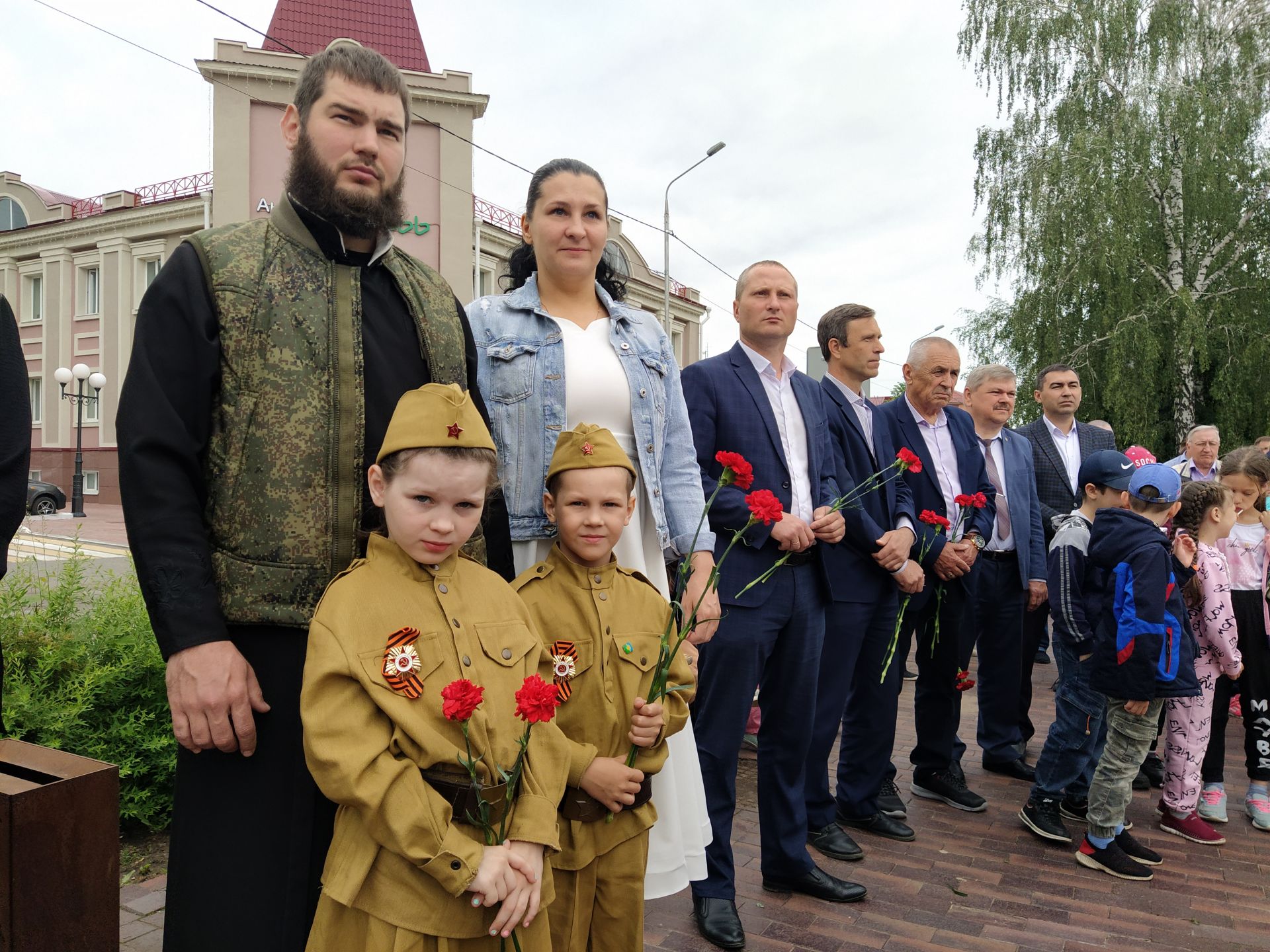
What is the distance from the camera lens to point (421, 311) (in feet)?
7.27

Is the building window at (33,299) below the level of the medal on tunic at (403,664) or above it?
above

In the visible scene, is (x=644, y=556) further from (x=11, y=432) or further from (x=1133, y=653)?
(x=1133, y=653)

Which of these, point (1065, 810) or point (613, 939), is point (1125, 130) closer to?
point (1065, 810)

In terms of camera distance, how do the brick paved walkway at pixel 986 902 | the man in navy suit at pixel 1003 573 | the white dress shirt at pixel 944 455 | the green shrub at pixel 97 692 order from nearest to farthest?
the brick paved walkway at pixel 986 902 → the green shrub at pixel 97 692 → the white dress shirt at pixel 944 455 → the man in navy suit at pixel 1003 573

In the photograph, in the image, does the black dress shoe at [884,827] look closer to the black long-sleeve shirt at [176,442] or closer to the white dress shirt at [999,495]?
the white dress shirt at [999,495]

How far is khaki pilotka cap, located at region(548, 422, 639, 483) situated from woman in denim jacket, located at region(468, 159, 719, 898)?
0.21m

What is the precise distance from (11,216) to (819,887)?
38517 millimetres

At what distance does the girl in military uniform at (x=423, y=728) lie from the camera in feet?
5.63

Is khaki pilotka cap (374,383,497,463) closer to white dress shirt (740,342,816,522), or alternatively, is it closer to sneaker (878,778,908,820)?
white dress shirt (740,342,816,522)

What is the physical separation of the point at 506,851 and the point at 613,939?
0.65m

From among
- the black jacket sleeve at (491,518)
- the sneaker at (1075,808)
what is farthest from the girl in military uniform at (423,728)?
the sneaker at (1075,808)

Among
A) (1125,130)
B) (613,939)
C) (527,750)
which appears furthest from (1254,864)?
(1125,130)

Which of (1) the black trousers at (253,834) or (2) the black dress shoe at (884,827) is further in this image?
(2) the black dress shoe at (884,827)

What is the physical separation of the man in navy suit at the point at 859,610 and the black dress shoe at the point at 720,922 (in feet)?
3.29
